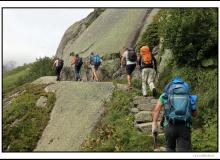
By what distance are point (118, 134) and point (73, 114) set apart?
3.95m

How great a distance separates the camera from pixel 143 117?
70.3 feet

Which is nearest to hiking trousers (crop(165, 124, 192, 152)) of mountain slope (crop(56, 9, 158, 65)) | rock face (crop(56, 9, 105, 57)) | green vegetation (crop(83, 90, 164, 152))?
green vegetation (crop(83, 90, 164, 152))

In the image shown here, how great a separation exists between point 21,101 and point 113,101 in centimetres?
490

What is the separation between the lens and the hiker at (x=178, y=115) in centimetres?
1500

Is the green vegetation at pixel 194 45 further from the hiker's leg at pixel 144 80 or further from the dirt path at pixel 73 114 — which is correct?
the dirt path at pixel 73 114

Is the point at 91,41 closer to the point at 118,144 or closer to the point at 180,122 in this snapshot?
the point at 118,144

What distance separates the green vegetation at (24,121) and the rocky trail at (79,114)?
11.8 inches

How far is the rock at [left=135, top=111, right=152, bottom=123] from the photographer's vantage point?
69.9ft

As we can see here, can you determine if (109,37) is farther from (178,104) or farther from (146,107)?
(178,104)

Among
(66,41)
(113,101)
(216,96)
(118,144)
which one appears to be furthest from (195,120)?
(66,41)

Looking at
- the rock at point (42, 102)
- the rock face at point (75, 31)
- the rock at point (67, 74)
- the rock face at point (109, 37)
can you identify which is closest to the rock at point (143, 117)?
the rock at point (42, 102)

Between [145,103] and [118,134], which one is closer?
[118,134]

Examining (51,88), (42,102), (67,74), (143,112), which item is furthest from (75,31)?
(143,112)

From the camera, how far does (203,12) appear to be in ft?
79.5
